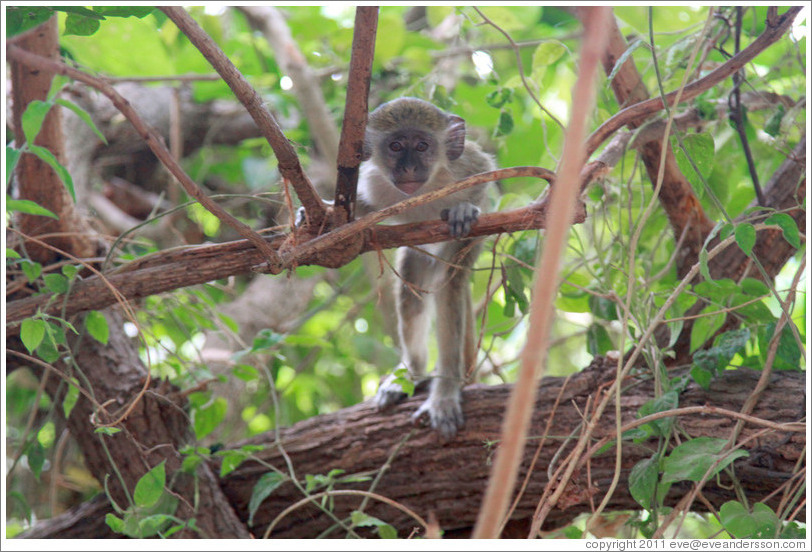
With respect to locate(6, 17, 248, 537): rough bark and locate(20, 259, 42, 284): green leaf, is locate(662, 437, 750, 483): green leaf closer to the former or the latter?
locate(6, 17, 248, 537): rough bark

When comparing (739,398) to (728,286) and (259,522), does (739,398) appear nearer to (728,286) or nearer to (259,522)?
(728,286)

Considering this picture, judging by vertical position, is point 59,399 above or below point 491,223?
below

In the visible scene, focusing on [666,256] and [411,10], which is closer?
[666,256]

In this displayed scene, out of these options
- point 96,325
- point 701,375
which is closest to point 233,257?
point 96,325

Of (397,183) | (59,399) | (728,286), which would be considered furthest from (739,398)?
(59,399)

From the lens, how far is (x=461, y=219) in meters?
2.93

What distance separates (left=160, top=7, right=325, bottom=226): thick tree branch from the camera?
2.12 metres

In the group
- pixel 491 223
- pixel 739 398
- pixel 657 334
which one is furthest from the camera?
pixel 657 334

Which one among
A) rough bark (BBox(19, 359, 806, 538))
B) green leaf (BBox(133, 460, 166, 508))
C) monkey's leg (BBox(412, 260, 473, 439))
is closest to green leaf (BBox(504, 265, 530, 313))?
rough bark (BBox(19, 359, 806, 538))

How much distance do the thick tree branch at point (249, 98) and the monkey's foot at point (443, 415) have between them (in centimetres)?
143

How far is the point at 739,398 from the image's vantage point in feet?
9.84

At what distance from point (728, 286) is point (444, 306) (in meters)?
1.55

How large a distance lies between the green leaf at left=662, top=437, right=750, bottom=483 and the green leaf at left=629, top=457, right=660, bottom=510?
62 millimetres

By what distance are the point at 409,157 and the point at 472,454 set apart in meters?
1.50
